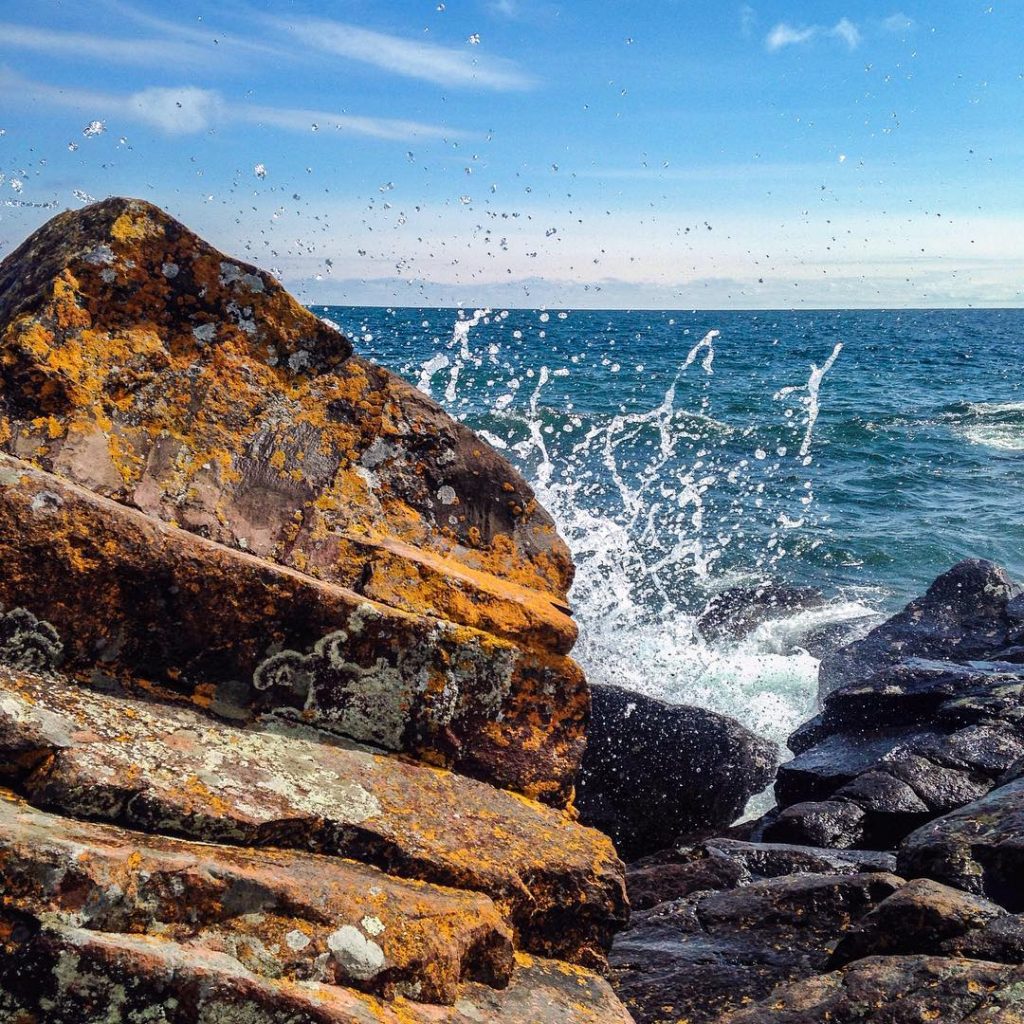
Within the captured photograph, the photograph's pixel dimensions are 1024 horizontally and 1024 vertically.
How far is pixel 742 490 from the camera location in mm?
22609

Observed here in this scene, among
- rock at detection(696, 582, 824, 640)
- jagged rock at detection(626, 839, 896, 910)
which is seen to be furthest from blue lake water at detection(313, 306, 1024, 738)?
jagged rock at detection(626, 839, 896, 910)

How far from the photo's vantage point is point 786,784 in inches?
315

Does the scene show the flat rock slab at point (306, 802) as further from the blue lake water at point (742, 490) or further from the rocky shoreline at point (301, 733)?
the blue lake water at point (742, 490)

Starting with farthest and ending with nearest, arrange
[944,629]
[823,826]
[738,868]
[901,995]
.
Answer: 1. [944,629]
2. [823,826]
3. [738,868]
4. [901,995]

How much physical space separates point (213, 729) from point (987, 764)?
6074 millimetres

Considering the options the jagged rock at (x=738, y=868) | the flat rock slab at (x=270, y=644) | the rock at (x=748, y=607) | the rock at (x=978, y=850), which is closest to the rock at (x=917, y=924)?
the rock at (x=978, y=850)

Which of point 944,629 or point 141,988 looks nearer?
point 141,988

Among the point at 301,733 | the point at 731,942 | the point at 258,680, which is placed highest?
the point at 258,680

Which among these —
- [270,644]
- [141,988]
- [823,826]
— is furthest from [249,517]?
[823,826]

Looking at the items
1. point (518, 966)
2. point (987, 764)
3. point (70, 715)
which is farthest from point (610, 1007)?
point (987, 764)

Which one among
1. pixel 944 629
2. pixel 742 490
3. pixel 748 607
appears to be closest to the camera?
pixel 944 629

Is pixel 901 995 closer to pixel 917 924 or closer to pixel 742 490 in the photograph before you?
pixel 917 924

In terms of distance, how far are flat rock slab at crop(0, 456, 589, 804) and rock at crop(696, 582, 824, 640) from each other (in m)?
10.5

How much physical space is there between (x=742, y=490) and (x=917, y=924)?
19327 millimetres
